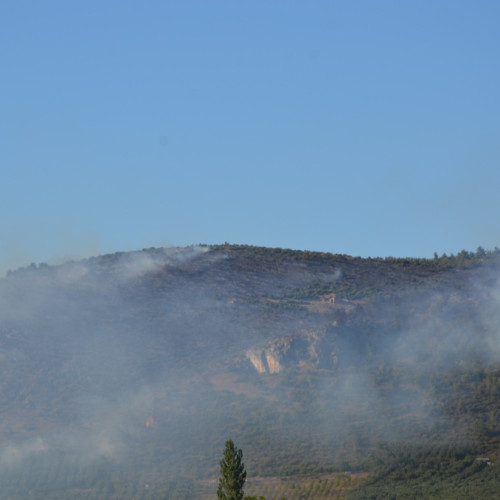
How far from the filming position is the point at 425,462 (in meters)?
106

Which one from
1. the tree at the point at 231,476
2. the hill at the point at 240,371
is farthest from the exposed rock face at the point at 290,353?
the tree at the point at 231,476

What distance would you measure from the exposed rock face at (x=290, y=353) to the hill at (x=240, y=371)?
16 cm

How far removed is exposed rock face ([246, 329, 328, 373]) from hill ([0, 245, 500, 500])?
6.4 inches

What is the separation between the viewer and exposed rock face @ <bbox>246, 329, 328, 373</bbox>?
416ft

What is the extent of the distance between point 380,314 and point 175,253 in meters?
36.8

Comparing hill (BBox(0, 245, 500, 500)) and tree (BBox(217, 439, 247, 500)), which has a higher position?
hill (BBox(0, 245, 500, 500))

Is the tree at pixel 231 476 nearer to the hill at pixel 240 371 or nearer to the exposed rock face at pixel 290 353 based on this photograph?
the hill at pixel 240 371

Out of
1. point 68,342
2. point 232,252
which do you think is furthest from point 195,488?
point 232,252

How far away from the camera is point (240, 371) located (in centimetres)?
12681

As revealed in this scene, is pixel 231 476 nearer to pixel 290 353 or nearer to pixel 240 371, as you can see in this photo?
pixel 240 371

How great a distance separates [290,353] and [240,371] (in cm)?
582

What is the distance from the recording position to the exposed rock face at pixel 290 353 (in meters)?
127

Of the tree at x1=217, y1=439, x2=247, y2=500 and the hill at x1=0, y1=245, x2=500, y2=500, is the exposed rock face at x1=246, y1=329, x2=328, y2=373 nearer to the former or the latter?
the hill at x1=0, y1=245, x2=500, y2=500

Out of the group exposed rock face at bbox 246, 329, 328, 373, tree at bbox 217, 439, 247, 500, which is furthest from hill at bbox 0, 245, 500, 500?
tree at bbox 217, 439, 247, 500
